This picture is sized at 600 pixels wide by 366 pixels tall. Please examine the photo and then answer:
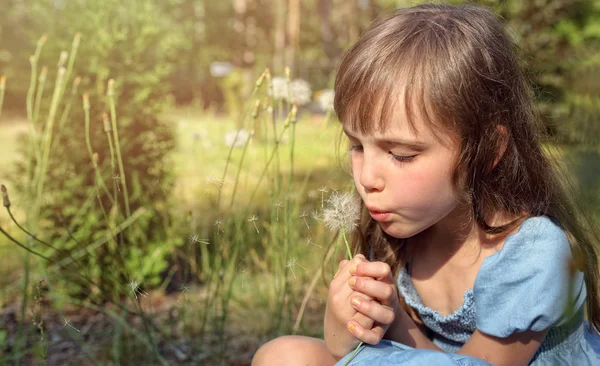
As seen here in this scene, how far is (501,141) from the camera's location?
1441 mm

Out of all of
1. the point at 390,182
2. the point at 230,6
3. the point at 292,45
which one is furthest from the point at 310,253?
the point at 230,6

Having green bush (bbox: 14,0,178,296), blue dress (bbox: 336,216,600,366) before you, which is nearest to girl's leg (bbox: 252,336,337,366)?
blue dress (bbox: 336,216,600,366)

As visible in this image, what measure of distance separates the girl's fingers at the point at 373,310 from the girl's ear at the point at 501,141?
44 cm

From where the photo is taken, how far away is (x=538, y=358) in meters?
1.51

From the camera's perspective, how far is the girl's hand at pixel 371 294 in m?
1.22

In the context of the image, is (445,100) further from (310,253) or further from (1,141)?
(1,141)

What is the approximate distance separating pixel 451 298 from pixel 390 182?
1.52ft

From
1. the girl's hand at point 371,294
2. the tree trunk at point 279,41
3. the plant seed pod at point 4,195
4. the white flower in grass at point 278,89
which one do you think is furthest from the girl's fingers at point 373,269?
the tree trunk at point 279,41

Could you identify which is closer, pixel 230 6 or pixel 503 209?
pixel 503 209

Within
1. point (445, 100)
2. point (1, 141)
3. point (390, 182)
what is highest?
point (445, 100)

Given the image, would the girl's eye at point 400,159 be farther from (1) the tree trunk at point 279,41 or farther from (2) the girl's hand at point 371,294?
(1) the tree trunk at point 279,41

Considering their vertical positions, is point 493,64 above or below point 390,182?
above

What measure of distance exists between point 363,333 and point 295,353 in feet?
0.89

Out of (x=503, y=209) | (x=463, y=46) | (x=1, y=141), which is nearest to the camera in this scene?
(x=463, y=46)
